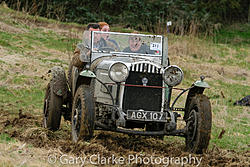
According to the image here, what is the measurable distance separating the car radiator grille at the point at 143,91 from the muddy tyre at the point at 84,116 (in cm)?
66

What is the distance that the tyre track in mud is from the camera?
22.0ft

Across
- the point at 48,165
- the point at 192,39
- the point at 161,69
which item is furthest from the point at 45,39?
the point at 48,165

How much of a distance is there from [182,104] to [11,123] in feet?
17.5

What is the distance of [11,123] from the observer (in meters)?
8.71

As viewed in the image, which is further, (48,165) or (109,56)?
(109,56)

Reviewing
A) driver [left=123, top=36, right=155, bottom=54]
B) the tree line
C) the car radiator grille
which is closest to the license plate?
the car radiator grille

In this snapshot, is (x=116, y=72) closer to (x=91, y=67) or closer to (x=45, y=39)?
(x=91, y=67)

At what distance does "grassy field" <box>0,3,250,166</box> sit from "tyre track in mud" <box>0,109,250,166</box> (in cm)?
24

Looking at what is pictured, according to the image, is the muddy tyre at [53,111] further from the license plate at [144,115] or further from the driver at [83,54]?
the license plate at [144,115]

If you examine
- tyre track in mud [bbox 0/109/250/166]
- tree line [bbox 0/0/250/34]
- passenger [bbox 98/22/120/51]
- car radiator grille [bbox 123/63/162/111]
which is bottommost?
tyre track in mud [bbox 0/109/250/166]

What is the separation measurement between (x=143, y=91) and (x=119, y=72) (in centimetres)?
55

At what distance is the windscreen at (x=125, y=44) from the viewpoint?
28.2ft

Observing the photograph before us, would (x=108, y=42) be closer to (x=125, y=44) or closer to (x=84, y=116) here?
(x=125, y=44)

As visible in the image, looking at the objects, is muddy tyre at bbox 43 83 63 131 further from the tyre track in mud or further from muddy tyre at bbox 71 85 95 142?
muddy tyre at bbox 71 85 95 142
